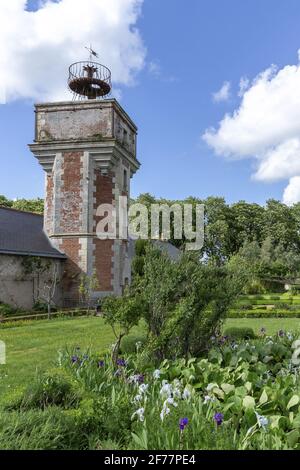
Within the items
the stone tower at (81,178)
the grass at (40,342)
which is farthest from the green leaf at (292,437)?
the stone tower at (81,178)

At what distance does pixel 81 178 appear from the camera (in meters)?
19.1

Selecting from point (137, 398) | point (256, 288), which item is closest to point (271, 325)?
point (137, 398)

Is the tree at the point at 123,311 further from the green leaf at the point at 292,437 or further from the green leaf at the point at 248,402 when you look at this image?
the green leaf at the point at 292,437

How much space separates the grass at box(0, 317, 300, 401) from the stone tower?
442cm

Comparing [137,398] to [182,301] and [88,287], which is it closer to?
[182,301]

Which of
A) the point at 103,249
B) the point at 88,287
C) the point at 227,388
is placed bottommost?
the point at 227,388

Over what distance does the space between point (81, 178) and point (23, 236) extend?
3742 mm

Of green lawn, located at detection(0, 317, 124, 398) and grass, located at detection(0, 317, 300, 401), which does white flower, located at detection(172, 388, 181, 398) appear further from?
green lawn, located at detection(0, 317, 124, 398)

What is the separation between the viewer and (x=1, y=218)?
1931 cm

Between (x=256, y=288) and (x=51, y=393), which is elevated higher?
(x=51, y=393)

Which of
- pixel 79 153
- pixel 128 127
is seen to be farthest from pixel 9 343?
pixel 128 127

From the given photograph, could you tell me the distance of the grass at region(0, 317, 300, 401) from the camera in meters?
7.08

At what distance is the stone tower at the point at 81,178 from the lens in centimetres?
1897

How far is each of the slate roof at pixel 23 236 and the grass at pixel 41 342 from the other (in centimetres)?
404
